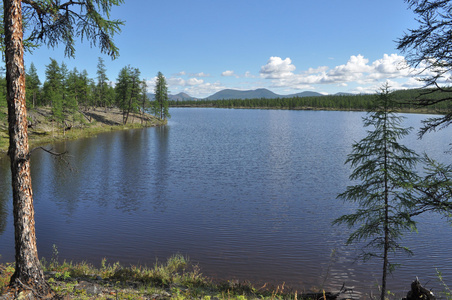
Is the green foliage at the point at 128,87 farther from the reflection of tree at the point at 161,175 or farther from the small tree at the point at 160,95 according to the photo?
the reflection of tree at the point at 161,175

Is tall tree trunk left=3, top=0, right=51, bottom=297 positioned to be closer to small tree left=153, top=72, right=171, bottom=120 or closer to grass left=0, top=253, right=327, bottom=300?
grass left=0, top=253, right=327, bottom=300

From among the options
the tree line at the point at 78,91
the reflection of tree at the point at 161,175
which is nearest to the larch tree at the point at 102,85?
the tree line at the point at 78,91

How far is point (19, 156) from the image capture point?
7.05 meters

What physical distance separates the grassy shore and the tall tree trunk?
101 ft

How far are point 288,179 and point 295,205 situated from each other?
6.61 meters

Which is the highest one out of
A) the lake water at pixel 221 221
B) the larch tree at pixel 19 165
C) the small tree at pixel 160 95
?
the small tree at pixel 160 95

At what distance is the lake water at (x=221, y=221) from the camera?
13.6 metres

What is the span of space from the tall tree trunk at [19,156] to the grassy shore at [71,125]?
3086cm

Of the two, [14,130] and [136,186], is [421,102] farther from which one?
[136,186]

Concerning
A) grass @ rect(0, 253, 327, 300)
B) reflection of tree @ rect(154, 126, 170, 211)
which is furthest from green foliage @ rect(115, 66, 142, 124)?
grass @ rect(0, 253, 327, 300)

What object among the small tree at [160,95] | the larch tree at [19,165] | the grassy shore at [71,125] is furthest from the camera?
the small tree at [160,95]

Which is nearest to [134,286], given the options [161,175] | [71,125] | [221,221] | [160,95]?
[221,221]

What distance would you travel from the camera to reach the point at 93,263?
44.4ft

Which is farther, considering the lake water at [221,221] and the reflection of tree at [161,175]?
the reflection of tree at [161,175]
